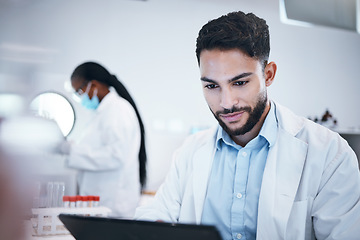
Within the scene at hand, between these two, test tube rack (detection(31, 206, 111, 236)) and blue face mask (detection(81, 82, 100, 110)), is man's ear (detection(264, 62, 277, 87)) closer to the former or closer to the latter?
test tube rack (detection(31, 206, 111, 236))

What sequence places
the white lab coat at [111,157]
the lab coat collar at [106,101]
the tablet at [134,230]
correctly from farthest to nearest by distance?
the lab coat collar at [106,101]
the white lab coat at [111,157]
the tablet at [134,230]

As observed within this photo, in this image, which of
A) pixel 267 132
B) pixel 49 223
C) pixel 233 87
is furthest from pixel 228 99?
pixel 49 223

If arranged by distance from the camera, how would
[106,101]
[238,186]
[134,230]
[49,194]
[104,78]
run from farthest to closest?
[104,78], [106,101], [49,194], [238,186], [134,230]

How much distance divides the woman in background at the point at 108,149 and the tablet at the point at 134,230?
4.25 ft

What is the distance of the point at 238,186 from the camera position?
128 centimetres

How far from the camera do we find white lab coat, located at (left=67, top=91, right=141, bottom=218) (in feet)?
7.09

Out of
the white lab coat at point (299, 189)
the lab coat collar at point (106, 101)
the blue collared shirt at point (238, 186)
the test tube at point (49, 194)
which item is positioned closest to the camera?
the white lab coat at point (299, 189)

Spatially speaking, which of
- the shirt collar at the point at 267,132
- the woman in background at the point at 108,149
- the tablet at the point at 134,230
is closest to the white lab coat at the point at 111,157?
the woman in background at the point at 108,149

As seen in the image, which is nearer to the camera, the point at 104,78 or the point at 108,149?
the point at 108,149

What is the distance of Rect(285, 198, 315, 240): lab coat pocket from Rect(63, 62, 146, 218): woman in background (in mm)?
1241

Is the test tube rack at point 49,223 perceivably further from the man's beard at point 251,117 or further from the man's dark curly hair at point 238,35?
the man's dark curly hair at point 238,35

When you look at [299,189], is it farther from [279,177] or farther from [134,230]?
[134,230]

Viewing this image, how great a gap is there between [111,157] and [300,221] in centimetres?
129

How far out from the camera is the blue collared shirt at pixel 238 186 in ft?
4.09
